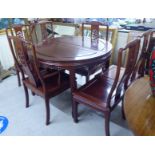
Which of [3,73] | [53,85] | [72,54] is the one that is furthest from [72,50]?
[3,73]

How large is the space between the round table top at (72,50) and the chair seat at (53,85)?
291 mm

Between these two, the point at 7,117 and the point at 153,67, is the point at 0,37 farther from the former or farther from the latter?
the point at 153,67

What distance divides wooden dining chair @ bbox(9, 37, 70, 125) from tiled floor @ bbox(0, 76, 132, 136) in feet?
0.52

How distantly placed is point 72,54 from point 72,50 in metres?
0.14

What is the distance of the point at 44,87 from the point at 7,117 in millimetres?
752

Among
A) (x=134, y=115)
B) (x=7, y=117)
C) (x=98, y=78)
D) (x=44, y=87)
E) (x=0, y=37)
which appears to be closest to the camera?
(x=134, y=115)

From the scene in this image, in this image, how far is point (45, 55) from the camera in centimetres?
179

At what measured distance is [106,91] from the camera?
5.61 ft

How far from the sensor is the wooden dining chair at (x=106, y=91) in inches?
54.7

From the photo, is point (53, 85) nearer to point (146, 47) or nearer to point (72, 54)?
point (72, 54)

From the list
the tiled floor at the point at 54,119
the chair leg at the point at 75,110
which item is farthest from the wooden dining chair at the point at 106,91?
the tiled floor at the point at 54,119

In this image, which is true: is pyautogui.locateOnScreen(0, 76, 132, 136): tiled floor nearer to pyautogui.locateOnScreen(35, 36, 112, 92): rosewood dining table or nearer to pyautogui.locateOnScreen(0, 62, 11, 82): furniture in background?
pyautogui.locateOnScreen(35, 36, 112, 92): rosewood dining table
